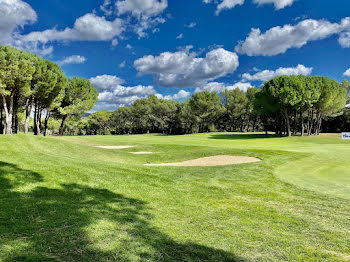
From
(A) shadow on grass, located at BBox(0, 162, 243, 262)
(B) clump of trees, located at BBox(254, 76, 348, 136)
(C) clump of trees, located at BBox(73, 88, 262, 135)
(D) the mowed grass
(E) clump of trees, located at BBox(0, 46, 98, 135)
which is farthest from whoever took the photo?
(C) clump of trees, located at BBox(73, 88, 262, 135)

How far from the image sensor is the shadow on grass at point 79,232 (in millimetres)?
3271

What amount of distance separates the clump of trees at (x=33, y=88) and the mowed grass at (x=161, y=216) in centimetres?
2338

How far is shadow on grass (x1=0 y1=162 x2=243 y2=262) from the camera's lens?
10.7ft

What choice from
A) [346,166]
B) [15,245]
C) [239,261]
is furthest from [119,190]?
[346,166]

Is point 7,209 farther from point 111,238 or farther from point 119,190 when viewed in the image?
point 119,190

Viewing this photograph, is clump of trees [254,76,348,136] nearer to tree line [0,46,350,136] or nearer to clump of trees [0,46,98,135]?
tree line [0,46,350,136]

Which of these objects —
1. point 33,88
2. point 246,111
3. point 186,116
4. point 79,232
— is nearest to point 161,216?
point 79,232

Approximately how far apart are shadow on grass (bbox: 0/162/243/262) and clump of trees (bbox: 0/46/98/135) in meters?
26.8

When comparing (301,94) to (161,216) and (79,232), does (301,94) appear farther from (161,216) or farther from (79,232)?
(79,232)

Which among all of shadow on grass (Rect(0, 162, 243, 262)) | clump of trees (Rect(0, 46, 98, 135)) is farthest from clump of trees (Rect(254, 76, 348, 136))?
shadow on grass (Rect(0, 162, 243, 262))

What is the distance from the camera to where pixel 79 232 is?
3916 mm

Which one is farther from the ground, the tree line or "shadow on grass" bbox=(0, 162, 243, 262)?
the tree line

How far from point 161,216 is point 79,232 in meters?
1.92

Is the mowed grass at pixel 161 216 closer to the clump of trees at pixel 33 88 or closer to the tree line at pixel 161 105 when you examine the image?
the clump of trees at pixel 33 88
